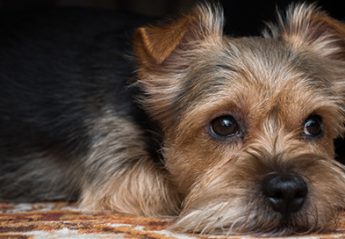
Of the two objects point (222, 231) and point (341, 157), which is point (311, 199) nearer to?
point (222, 231)

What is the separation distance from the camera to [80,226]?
3.26 metres

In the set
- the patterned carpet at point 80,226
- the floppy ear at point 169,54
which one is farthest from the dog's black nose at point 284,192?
the floppy ear at point 169,54

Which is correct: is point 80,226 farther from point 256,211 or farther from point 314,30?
point 314,30

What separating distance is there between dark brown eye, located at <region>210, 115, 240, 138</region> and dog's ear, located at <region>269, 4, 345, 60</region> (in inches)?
26.9

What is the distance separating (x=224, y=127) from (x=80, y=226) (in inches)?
31.8

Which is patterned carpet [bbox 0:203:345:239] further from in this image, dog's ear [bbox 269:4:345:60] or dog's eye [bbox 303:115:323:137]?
dog's ear [bbox 269:4:345:60]

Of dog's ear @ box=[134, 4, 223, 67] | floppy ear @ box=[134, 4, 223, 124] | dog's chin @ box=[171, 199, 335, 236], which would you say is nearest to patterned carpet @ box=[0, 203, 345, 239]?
dog's chin @ box=[171, 199, 335, 236]

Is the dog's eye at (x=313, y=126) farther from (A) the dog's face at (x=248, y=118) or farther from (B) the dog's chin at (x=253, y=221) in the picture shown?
(B) the dog's chin at (x=253, y=221)

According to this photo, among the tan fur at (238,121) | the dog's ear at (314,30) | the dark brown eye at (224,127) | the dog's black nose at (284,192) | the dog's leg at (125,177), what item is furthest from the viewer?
the dog's ear at (314,30)

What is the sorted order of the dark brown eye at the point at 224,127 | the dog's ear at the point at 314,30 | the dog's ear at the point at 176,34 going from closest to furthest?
the dark brown eye at the point at 224,127, the dog's ear at the point at 176,34, the dog's ear at the point at 314,30

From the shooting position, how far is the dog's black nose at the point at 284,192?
2.97 meters

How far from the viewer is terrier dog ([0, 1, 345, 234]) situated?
316cm

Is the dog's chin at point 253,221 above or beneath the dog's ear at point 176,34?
beneath

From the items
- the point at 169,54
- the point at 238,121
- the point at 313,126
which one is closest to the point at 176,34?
the point at 169,54
